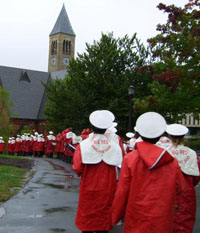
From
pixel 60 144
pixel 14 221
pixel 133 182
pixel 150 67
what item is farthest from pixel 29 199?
pixel 60 144

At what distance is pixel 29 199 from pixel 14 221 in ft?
6.80

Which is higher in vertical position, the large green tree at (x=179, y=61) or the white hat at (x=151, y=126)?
the large green tree at (x=179, y=61)

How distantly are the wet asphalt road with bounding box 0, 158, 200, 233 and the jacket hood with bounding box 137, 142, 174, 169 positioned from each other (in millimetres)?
2939

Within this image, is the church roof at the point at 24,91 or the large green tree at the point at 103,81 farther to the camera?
the church roof at the point at 24,91

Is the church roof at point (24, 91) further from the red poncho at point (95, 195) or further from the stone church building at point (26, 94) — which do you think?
the red poncho at point (95, 195)

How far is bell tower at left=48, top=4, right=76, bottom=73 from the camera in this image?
98.6m

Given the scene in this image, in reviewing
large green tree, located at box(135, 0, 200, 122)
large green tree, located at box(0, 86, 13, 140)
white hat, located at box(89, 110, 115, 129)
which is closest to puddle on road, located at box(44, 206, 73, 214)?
white hat, located at box(89, 110, 115, 129)

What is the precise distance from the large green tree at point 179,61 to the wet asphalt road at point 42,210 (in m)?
4.85

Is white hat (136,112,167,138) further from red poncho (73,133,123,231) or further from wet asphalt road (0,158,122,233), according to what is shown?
wet asphalt road (0,158,122,233)

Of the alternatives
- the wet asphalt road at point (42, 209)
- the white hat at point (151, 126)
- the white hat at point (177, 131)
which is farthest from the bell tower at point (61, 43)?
the white hat at point (151, 126)

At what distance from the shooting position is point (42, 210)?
771cm

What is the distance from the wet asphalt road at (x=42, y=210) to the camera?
6.45 metres

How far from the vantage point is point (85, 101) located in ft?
97.0

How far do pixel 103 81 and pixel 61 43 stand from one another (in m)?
71.1
